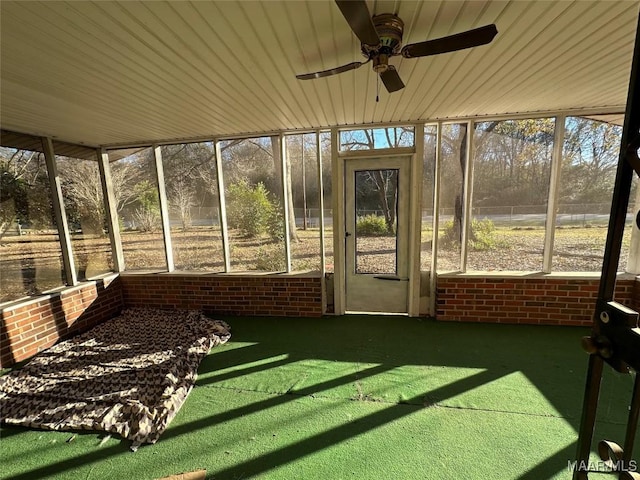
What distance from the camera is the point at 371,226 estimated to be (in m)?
3.70

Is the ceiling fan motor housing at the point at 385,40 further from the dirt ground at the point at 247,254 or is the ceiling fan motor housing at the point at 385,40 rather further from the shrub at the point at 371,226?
the dirt ground at the point at 247,254

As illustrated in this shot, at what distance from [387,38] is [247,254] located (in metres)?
3.13

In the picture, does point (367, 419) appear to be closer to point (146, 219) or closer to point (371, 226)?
point (371, 226)

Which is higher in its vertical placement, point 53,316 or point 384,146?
point 384,146

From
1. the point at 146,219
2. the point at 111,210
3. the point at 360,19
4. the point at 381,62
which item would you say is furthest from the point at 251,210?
the point at 360,19

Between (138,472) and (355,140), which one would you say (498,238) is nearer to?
(355,140)

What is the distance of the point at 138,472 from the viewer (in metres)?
1.69

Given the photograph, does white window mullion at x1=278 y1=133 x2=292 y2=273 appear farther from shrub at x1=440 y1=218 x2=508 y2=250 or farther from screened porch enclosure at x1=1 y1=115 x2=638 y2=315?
shrub at x1=440 y1=218 x2=508 y2=250

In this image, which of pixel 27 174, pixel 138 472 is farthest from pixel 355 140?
pixel 27 174

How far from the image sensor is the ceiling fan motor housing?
145 centimetres

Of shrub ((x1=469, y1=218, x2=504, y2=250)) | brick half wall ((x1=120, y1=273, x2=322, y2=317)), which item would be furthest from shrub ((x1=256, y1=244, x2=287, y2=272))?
shrub ((x1=469, y1=218, x2=504, y2=250))

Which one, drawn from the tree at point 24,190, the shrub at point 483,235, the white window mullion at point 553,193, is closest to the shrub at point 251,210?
the tree at point 24,190

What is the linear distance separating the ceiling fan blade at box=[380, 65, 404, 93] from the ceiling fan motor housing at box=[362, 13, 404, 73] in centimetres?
4

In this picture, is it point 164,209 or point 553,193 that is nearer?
point 553,193
